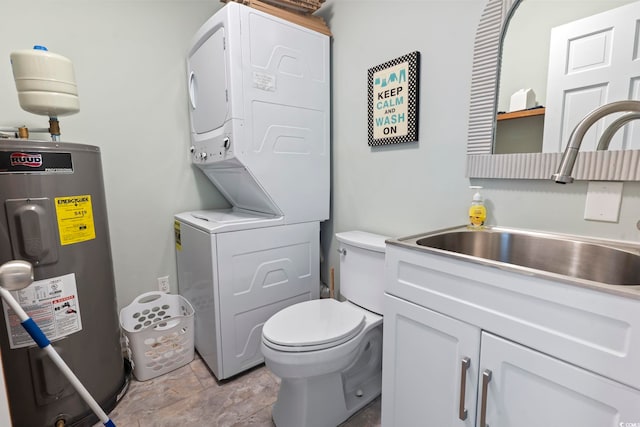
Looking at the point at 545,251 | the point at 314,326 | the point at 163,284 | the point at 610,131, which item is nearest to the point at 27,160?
the point at 163,284

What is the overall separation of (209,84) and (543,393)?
2068 mm

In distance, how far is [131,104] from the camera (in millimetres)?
1959

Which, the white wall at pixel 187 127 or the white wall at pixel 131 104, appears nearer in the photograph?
the white wall at pixel 187 127

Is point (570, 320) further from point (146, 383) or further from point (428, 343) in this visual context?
point (146, 383)

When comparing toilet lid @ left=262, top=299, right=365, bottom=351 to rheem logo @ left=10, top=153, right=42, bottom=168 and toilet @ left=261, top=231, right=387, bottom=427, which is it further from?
rheem logo @ left=10, top=153, right=42, bottom=168

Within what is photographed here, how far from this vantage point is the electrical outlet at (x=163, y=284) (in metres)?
2.16

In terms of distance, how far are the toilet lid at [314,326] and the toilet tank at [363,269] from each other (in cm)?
8

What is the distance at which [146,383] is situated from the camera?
178cm

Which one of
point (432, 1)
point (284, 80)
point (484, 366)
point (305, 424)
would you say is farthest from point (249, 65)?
point (305, 424)

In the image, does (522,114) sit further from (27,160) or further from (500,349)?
(27,160)

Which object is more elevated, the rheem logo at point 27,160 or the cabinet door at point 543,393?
the rheem logo at point 27,160

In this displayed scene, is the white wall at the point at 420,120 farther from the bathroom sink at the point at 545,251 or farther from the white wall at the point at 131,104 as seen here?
the white wall at the point at 131,104

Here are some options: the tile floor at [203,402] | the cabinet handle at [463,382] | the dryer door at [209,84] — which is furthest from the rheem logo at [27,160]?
the cabinet handle at [463,382]

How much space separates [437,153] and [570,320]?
0.97 metres
